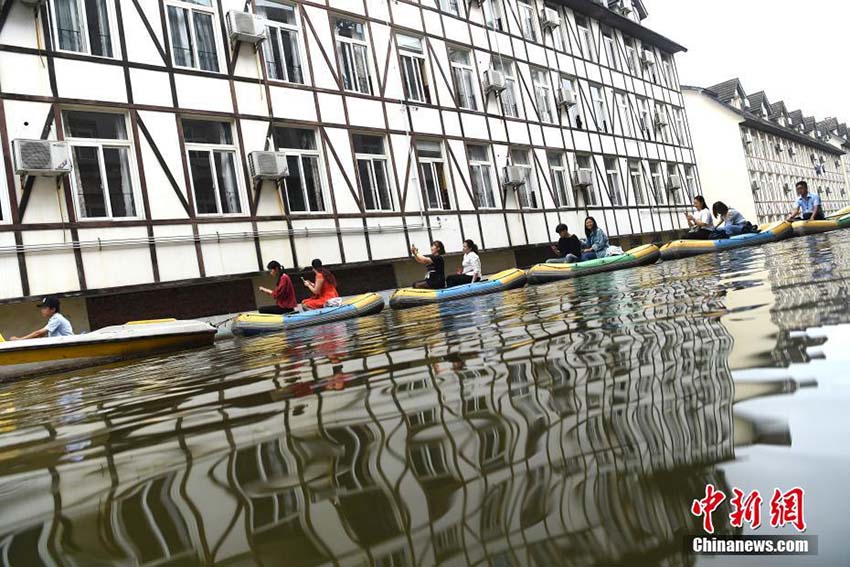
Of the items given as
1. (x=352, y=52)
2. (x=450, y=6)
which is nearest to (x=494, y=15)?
(x=450, y=6)

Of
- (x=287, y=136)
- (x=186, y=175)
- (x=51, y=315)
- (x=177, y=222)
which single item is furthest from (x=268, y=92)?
(x=51, y=315)

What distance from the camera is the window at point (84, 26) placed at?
37.4 ft

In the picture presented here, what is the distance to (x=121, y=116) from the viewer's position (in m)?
12.0

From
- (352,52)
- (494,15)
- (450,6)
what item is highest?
(494,15)

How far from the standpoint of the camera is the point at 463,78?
1922 cm

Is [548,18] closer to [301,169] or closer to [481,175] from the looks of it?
[481,175]

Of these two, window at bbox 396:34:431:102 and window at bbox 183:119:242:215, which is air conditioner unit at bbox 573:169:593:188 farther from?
window at bbox 183:119:242:215

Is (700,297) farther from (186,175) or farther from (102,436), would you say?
(186,175)

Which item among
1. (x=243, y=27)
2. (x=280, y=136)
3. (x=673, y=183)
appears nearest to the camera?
(x=243, y=27)

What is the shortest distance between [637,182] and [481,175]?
10.2 metres

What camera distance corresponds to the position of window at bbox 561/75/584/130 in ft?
75.5

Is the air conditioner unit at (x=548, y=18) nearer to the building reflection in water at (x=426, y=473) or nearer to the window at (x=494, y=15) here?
the window at (x=494, y=15)

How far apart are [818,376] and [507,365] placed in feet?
4.40

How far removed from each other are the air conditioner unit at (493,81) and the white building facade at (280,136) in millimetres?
49
